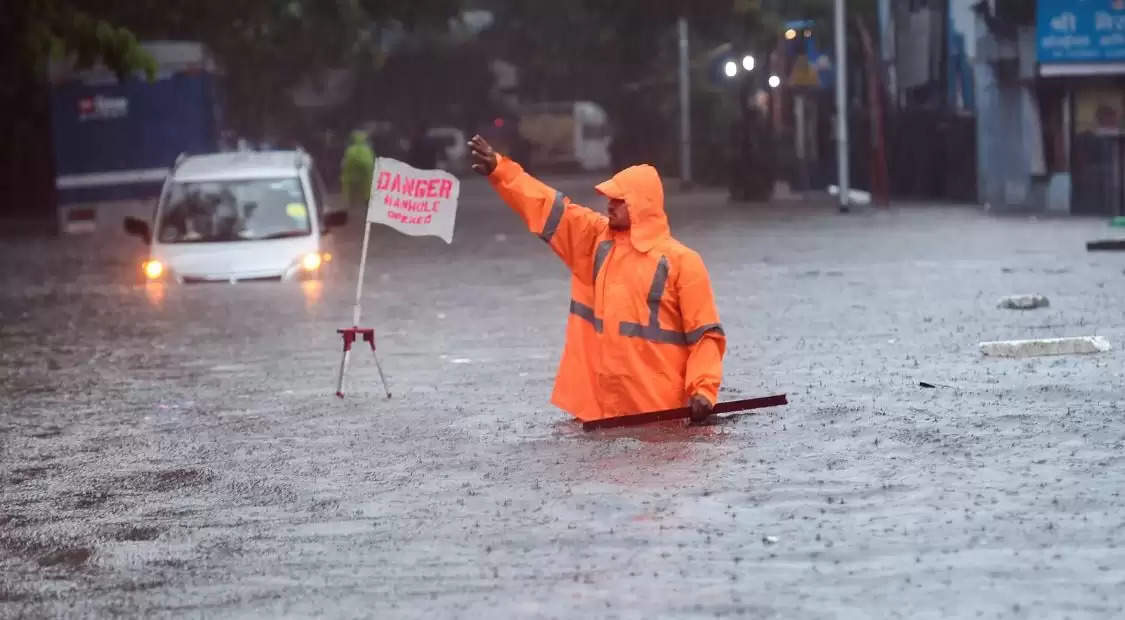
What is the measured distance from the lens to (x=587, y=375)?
10719mm

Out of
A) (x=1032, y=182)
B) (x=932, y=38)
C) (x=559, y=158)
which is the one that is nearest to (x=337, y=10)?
(x=932, y=38)

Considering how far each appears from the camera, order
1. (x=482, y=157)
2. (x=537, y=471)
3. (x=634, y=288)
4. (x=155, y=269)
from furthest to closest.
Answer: (x=155, y=269) → (x=634, y=288) → (x=482, y=157) → (x=537, y=471)

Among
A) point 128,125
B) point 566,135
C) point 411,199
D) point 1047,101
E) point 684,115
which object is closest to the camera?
point 411,199

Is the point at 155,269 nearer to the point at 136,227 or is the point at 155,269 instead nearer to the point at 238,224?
the point at 136,227

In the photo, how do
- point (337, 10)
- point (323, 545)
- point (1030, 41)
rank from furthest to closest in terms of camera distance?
point (337, 10), point (1030, 41), point (323, 545)

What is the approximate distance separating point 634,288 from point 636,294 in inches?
1.1

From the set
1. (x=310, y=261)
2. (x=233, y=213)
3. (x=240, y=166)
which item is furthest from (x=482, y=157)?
(x=240, y=166)

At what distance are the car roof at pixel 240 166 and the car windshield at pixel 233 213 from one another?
0.09 m

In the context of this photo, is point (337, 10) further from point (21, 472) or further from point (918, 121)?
point (21, 472)

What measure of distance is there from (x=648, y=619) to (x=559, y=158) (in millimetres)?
71117

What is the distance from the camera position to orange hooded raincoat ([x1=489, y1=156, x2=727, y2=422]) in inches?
406

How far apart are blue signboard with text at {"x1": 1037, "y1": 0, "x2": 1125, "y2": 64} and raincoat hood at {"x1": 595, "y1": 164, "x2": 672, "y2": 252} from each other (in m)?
27.1

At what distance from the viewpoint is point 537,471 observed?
988cm

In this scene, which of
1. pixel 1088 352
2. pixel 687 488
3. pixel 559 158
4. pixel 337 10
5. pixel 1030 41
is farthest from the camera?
pixel 559 158
